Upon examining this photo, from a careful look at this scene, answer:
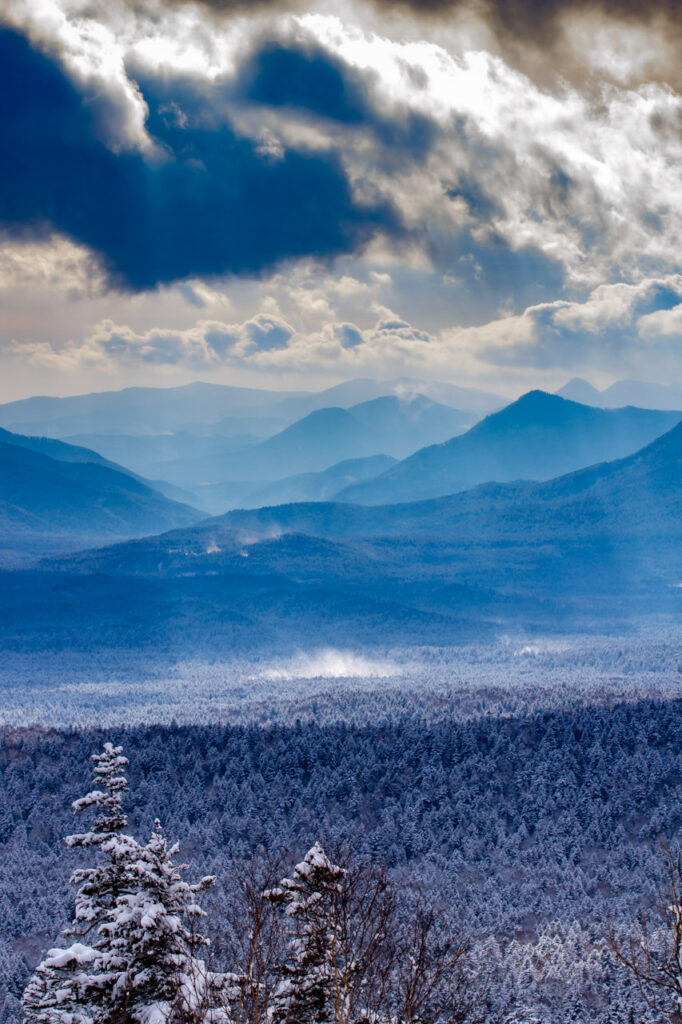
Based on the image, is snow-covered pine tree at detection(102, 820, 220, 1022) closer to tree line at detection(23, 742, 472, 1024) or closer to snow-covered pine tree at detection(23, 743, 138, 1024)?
tree line at detection(23, 742, 472, 1024)

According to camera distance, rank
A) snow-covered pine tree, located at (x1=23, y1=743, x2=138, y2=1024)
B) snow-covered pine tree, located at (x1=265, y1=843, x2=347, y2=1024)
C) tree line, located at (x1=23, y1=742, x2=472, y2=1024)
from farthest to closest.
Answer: snow-covered pine tree, located at (x1=265, y1=843, x2=347, y2=1024) → snow-covered pine tree, located at (x1=23, y1=743, x2=138, y2=1024) → tree line, located at (x1=23, y1=742, x2=472, y2=1024)

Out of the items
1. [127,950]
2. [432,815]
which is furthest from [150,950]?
[432,815]

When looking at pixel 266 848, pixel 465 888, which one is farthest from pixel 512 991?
pixel 266 848

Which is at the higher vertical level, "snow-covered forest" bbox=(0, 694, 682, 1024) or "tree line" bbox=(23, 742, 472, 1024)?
"tree line" bbox=(23, 742, 472, 1024)

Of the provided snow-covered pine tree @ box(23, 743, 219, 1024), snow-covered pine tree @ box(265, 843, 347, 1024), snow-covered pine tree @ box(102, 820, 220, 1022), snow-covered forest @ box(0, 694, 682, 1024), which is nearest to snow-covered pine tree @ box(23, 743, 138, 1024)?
snow-covered pine tree @ box(23, 743, 219, 1024)

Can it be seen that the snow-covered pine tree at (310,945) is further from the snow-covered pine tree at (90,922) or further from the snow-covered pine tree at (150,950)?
the snow-covered pine tree at (90,922)

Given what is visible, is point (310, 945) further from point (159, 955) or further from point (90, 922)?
point (90, 922)

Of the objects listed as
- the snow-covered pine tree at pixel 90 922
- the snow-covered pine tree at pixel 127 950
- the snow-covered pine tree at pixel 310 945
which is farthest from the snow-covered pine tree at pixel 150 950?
the snow-covered pine tree at pixel 310 945
